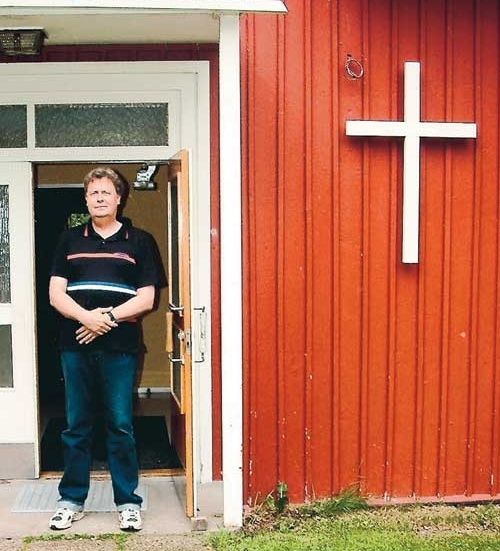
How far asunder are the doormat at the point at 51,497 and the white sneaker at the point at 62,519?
213 mm

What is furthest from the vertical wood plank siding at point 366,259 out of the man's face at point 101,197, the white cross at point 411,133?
the man's face at point 101,197

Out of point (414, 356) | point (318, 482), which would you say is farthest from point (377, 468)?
point (414, 356)

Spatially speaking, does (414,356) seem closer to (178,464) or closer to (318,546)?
(318,546)

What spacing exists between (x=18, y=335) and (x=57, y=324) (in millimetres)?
2716

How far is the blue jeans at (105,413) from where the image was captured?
14.3 ft

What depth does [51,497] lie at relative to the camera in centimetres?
479

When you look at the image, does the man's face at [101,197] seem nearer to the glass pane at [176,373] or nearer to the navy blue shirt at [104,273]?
the navy blue shirt at [104,273]

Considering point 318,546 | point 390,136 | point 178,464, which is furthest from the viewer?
point 178,464

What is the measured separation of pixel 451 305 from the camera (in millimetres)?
4852

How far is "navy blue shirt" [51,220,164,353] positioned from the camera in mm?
4344

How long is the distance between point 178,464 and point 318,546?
1482 millimetres

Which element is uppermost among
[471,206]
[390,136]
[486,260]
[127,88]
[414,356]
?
[127,88]

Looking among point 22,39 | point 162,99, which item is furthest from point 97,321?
point 22,39

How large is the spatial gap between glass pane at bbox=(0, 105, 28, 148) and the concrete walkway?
202cm
